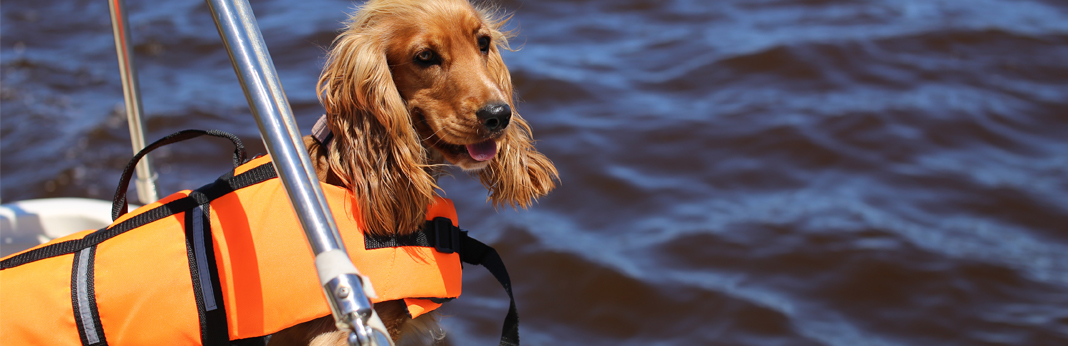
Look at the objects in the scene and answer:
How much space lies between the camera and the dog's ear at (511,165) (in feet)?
8.32

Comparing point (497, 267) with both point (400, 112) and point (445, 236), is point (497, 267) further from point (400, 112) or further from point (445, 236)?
point (400, 112)

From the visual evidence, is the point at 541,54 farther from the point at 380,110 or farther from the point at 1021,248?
the point at 380,110

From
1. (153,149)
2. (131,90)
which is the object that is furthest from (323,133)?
(131,90)

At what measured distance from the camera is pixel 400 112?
2.30 m

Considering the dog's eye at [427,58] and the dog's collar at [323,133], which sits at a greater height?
the dog's eye at [427,58]

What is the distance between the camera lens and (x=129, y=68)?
113 inches

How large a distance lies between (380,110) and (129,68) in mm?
1229

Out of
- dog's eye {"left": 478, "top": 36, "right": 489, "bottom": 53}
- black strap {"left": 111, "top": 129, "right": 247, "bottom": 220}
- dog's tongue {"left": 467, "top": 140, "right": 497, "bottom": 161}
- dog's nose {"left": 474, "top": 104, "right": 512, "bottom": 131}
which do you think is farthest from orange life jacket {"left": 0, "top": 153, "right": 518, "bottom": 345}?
dog's eye {"left": 478, "top": 36, "right": 489, "bottom": 53}

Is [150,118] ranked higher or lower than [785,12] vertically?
lower

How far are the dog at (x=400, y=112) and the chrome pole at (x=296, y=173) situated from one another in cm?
A: 63

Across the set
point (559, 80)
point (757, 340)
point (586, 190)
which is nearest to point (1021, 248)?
point (757, 340)

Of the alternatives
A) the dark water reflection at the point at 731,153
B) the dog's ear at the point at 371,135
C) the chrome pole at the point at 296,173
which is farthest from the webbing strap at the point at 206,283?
the dark water reflection at the point at 731,153

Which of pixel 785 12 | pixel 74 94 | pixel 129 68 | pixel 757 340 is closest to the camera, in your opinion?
pixel 129 68

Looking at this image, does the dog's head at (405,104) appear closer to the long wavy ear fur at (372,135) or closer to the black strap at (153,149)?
the long wavy ear fur at (372,135)
